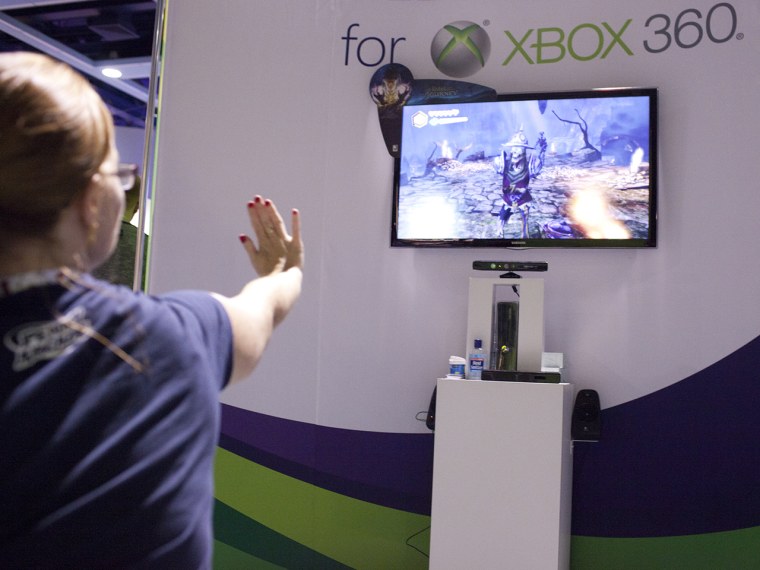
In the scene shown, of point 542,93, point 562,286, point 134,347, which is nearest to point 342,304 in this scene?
point 562,286

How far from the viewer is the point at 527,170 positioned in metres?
3.91

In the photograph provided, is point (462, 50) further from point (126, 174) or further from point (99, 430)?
point (99, 430)

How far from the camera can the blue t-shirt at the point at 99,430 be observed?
2.32 ft

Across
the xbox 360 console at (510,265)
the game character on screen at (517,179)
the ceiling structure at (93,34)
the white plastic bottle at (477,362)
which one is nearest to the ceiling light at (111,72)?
the ceiling structure at (93,34)

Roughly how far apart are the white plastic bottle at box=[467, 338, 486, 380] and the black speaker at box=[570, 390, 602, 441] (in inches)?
18.0

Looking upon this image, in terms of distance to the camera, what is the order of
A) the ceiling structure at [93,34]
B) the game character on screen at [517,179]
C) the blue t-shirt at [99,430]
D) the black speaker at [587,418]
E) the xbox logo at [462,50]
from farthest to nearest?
the ceiling structure at [93,34] < the xbox logo at [462,50] < the game character on screen at [517,179] < the black speaker at [587,418] < the blue t-shirt at [99,430]

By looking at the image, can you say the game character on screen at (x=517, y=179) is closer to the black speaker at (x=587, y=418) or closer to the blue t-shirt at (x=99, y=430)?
the black speaker at (x=587, y=418)

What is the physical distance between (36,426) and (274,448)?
3515mm

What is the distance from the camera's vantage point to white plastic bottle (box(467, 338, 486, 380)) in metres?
3.59

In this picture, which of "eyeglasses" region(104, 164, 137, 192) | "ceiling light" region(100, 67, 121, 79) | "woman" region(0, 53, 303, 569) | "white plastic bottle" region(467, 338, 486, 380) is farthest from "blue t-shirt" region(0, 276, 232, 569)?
"ceiling light" region(100, 67, 121, 79)

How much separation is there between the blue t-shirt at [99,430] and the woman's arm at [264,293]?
0.09 metres

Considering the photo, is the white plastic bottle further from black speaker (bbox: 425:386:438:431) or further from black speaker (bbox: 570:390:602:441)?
black speaker (bbox: 570:390:602:441)

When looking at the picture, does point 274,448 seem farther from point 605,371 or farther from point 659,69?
point 659,69

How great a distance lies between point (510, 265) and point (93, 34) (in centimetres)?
431
